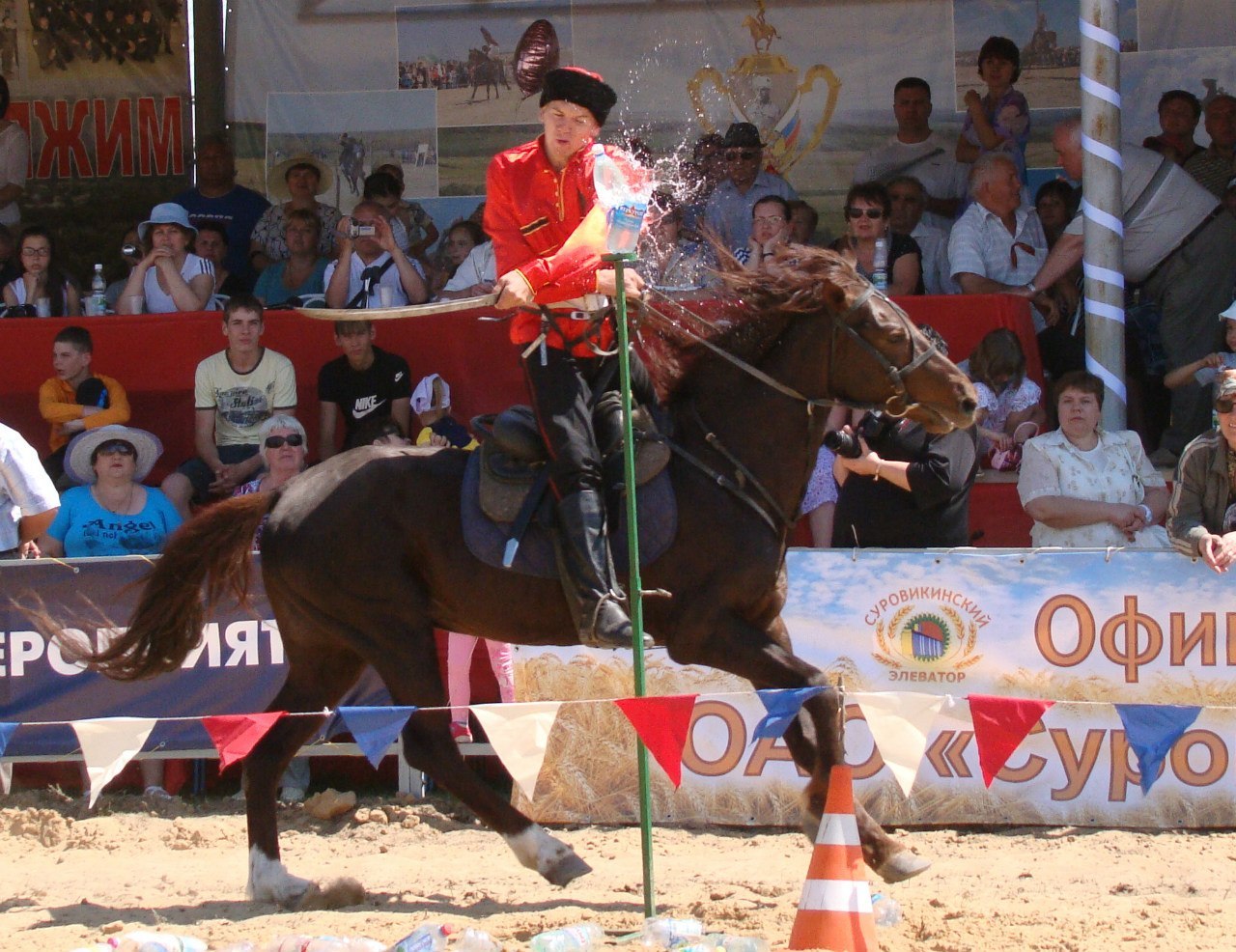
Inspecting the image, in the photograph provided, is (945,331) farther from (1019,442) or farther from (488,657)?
(488,657)

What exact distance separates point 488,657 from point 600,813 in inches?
42.7

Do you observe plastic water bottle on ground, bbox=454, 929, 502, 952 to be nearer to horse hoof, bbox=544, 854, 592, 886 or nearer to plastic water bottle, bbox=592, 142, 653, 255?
horse hoof, bbox=544, 854, 592, 886

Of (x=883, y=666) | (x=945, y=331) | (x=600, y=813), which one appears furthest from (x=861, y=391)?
(x=945, y=331)

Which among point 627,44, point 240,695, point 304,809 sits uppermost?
point 627,44

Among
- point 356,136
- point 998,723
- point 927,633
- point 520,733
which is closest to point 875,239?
point 927,633

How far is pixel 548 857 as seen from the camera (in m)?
5.80

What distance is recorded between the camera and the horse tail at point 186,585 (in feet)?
20.7

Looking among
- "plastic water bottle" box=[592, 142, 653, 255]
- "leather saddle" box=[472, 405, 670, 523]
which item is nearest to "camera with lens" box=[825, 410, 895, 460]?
"leather saddle" box=[472, 405, 670, 523]

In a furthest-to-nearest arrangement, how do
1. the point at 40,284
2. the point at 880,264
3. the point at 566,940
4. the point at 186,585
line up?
the point at 40,284 < the point at 880,264 < the point at 186,585 < the point at 566,940

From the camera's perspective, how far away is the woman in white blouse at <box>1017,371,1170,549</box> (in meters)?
7.61

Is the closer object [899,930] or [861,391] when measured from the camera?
[899,930]

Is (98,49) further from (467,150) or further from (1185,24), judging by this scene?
(1185,24)

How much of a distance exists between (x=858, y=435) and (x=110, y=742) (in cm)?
365

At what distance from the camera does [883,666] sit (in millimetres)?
7258
